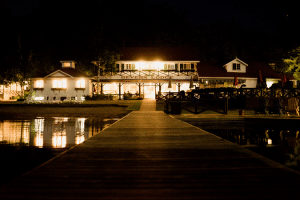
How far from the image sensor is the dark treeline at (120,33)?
164 ft

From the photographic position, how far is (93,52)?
45625mm

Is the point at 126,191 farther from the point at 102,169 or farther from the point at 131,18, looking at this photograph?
the point at 131,18

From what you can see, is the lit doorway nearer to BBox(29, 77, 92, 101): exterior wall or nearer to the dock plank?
BBox(29, 77, 92, 101): exterior wall

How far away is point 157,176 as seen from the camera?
5.30 meters

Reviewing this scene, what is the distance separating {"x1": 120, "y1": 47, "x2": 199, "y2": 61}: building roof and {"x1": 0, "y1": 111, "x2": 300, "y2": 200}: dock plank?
3827 cm

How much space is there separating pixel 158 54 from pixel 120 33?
1833 centimetres

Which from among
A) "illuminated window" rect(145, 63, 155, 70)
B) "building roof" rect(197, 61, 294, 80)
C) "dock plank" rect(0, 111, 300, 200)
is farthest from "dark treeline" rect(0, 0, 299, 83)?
"dock plank" rect(0, 111, 300, 200)

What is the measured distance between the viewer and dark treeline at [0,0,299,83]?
164ft

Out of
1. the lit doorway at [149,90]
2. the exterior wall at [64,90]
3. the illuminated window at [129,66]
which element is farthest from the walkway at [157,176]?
the illuminated window at [129,66]

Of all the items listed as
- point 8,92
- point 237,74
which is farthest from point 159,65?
point 8,92

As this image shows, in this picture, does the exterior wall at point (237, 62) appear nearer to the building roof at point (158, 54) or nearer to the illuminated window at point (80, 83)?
the building roof at point (158, 54)

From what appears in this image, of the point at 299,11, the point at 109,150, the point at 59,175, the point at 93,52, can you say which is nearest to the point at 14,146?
the point at 109,150

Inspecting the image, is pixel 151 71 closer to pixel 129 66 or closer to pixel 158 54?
pixel 129 66

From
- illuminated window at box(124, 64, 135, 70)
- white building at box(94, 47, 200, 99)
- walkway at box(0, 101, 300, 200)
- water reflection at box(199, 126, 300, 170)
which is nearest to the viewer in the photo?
walkway at box(0, 101, 300, 200)
